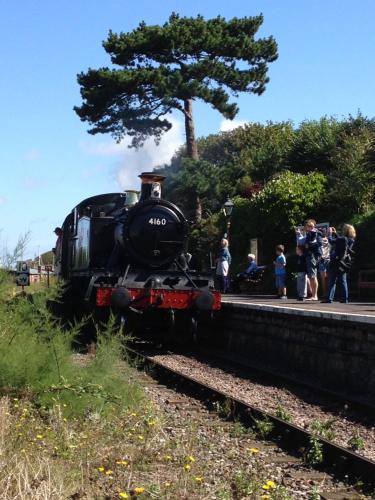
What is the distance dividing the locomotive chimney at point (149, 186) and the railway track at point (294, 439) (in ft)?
17.8

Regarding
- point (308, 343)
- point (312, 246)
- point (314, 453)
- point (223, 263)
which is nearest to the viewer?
point (314, 453)

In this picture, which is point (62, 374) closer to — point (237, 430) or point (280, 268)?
point (237, 430)

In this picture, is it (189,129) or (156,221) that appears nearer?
(156,221)

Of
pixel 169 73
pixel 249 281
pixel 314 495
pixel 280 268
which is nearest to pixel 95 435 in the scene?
pixel 314 495

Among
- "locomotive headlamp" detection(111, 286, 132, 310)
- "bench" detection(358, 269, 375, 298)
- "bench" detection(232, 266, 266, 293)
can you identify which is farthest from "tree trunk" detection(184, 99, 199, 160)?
"locomotive headlamp" detection(111, 286, 132, 310)

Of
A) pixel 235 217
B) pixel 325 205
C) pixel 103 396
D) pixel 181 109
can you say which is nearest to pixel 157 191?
pixel 103 396

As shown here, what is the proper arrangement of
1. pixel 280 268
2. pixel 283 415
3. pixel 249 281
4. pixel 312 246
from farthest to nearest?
pixel 249 281 < pixel 280 268 < pixel 312 246 < pixel 283 415

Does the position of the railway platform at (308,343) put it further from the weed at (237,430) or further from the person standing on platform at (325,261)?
the person standing on platform at (325,261)

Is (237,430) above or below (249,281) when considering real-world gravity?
below

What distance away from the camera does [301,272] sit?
1577cm

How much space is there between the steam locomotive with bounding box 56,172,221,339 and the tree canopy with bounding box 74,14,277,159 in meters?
16.0

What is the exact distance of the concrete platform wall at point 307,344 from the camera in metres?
9.62

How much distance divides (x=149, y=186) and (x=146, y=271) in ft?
5.70

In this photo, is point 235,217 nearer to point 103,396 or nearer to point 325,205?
point 325,205
